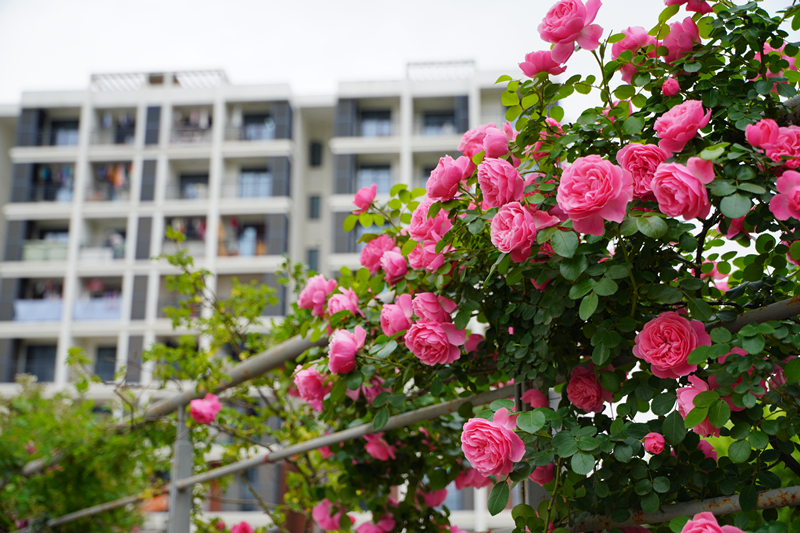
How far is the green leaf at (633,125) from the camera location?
3.37 feet

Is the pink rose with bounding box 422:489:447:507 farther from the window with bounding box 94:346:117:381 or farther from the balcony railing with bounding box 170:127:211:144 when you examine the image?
the balcony railing with bounding box 170:127:211:144

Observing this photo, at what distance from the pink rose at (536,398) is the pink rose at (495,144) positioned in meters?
0.42

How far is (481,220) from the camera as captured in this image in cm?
106

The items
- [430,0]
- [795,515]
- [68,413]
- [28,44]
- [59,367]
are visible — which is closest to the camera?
[795,515]

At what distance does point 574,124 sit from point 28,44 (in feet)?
34.8

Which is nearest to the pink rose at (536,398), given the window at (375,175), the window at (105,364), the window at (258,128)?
the window at (375,175)

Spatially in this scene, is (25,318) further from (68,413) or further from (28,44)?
(68,413)

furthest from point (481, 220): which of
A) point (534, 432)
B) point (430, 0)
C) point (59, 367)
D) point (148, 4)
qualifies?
point (59, 367)

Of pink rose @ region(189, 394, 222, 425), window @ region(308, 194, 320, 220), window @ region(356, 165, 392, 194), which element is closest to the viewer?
pink rose @ region(189, 394, 222, 425)

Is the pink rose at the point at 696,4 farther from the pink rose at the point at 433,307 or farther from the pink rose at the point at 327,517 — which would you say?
the pink rose at the point at 327,517

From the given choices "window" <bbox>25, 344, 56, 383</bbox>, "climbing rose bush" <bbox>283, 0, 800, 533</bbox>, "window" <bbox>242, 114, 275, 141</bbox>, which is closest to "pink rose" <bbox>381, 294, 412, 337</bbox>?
"climbing rose bush" <bbox>283, 0, 800, 533</bbox>

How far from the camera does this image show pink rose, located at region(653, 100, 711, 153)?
0.91 meters

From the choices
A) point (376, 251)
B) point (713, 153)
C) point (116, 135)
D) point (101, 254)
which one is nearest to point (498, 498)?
point (713, 153)

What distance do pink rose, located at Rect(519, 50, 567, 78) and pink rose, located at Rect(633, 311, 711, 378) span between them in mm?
448
